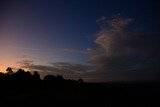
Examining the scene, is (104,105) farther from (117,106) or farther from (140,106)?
(140,106)

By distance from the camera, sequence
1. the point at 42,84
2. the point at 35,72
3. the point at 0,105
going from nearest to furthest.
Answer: the point at 0,105 < the point at 42,84 < the point at 35,72

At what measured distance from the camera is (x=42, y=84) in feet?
228

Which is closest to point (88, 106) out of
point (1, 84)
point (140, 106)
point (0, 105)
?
point (140, 106)

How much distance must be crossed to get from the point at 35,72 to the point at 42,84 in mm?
24272

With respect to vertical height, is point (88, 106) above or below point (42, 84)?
below

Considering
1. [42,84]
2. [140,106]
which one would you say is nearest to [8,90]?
[42,84]

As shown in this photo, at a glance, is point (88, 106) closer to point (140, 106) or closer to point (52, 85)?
point (140, 106)

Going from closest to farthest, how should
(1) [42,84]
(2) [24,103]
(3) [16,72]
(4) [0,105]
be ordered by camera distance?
1. (4) [0,105]
2. (2) [24,103]
3. (1) [42,84]
4. (3) [16,72]

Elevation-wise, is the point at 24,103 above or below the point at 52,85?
below

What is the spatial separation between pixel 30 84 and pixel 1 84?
390 inches

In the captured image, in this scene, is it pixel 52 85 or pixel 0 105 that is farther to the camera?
pixel 52 85

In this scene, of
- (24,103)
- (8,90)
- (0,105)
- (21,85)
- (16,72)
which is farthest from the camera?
(16,72)

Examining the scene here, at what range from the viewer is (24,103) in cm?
3703

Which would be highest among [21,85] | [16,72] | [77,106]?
[16,72]
